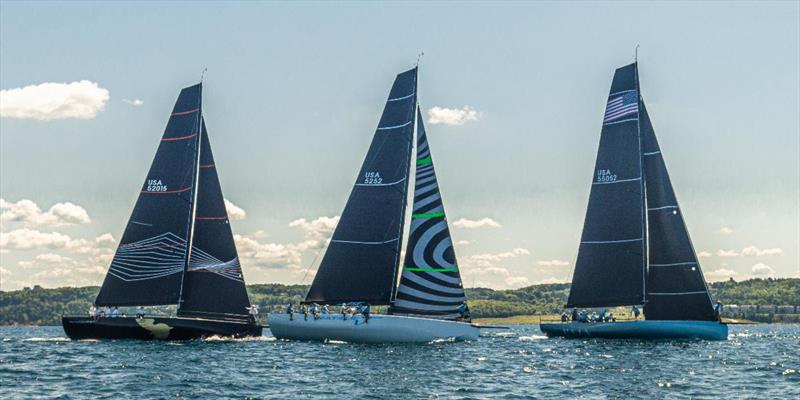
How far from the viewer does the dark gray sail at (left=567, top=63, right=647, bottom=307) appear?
2566 inches

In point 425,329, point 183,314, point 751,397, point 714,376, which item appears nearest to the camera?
point 751,397

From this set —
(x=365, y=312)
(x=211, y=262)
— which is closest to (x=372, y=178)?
(x=365, y=312)

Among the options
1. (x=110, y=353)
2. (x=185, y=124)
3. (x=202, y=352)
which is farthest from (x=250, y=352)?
(x=185, y=124)

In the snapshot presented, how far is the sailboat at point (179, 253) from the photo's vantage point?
60375mm

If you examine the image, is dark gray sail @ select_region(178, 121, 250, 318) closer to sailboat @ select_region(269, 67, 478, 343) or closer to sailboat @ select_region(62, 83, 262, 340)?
sailboat @ select_region(62, 83, 262, 340)

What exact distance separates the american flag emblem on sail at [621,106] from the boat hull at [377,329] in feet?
57.9

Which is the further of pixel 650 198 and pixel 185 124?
pixel 650 198

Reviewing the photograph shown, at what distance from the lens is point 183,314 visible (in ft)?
199

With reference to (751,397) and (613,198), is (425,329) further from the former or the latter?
(751,397)

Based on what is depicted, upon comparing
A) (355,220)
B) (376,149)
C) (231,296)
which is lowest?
(231,296)

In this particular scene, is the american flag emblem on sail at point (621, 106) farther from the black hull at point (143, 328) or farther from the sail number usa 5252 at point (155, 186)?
the sail number usa 5252 at point (155, 186)

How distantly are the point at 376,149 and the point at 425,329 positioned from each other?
35.9 ft

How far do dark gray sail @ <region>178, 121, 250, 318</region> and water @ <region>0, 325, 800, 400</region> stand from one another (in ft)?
8.94

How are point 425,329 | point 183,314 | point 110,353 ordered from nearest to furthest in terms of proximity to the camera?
1. point 110,353
2. point 425,329
3. point 183,314
